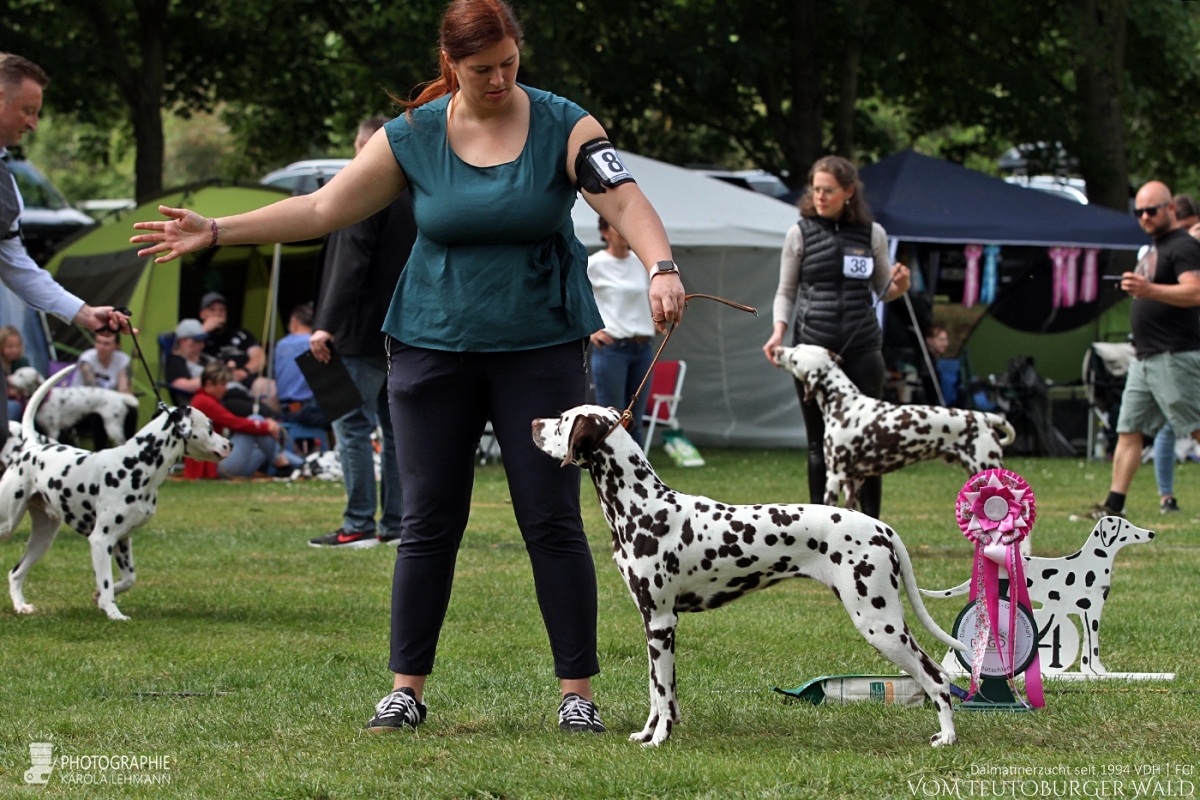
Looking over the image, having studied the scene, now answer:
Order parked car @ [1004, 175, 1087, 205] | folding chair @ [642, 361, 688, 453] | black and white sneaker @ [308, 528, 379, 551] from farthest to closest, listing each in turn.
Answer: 1. parked car @ [1004, 175, 1087, 205]
2. folding chair @ [642, 361, 688, 453]
3. black and white sneaker @ [308, 528, 379, 551]

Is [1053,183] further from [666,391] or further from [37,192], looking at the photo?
[37,192]

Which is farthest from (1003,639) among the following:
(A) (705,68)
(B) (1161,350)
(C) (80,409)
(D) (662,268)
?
(A) (705,68)

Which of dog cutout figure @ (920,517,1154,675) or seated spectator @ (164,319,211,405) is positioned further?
seated spectator @ (164,319,211,405)

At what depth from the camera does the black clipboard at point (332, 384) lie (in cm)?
756

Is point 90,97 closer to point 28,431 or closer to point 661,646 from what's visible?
point 28,431

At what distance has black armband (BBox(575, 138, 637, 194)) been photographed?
3694mm

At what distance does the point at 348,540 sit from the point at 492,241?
4506 millimetres

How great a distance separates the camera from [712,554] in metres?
3.73

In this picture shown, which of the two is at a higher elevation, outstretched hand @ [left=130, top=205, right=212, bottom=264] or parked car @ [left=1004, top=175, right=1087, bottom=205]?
parked car @ [left=1004, top=175, right=1087, bottom=205]

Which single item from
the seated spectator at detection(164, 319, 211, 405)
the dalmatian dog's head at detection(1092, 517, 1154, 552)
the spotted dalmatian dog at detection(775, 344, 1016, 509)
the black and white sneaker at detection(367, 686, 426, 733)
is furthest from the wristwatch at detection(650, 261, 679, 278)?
the seated spectator at detection(164, 319, 211, 405)

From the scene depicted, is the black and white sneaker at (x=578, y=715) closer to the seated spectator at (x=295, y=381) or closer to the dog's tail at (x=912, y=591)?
the dog's tail at (x=912, y=591)

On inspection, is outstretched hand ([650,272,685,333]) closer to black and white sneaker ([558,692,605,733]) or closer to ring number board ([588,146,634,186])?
ring number board ([588,146,634,186])

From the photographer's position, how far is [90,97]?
723 inches

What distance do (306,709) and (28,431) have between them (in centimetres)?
265
